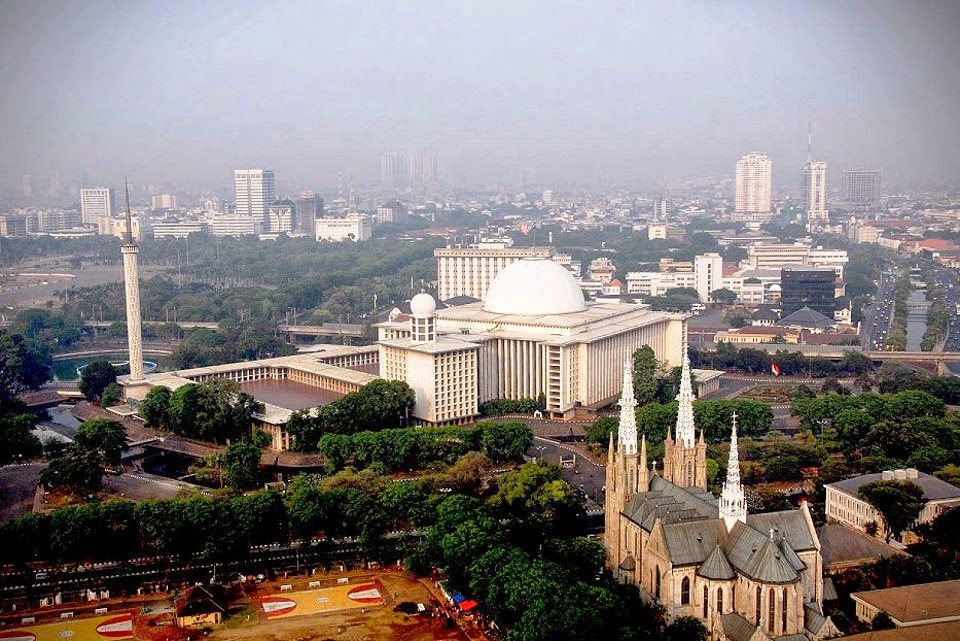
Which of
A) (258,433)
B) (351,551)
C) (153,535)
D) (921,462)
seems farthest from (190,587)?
(921,462)

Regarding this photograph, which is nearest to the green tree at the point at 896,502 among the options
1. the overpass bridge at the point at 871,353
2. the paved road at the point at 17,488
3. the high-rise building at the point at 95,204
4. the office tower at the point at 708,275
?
the paved road at the point at 17,488

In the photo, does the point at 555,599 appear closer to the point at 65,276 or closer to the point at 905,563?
the point at 905,563

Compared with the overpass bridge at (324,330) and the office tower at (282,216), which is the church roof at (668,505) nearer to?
the overpass bridge at (324,330)

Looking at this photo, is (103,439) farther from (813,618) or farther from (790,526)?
(813,618)

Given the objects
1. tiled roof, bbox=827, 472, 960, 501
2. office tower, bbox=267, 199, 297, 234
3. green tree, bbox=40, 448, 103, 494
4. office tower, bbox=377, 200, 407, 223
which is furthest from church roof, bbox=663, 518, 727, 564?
office tower, bbox=377, 200, 407, 223

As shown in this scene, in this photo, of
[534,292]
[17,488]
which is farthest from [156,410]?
[534,292]

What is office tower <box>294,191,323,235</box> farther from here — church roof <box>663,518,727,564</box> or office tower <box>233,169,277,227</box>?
church roof <box>663,518,727,564</box>
